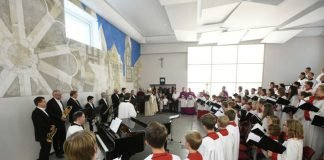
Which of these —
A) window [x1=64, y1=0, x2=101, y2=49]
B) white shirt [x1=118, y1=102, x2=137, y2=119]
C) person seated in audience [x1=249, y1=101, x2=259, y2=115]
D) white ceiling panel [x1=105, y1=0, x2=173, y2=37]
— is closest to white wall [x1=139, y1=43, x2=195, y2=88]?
white ceiling panel [x1=105, y1=0, x2=173, y2=37]

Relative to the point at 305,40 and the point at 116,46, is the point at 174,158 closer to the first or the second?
the point at 116,46

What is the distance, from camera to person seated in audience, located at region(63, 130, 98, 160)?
3.80 ft

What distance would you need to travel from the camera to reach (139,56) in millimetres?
12164

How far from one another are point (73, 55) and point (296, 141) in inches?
235

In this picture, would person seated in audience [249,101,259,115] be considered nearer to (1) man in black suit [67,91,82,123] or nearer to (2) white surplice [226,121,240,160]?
(2) white surplice [226,121,240,160]

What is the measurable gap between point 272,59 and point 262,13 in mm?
5609

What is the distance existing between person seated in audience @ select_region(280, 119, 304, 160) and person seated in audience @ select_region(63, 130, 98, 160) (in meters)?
2.57

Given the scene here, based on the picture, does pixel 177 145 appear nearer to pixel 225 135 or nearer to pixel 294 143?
pixel 225 135

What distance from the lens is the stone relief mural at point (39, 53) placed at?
11.2ft

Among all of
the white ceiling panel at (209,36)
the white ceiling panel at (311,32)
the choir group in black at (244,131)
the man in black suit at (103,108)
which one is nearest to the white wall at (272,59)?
the white ceiling panel at (311,32)

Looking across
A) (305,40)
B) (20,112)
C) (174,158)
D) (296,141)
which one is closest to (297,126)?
(296,141)

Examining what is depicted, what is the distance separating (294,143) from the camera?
2248 millimetres

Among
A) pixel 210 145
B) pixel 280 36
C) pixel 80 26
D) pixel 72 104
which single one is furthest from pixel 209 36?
pixel 210 145

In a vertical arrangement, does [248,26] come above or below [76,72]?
above
